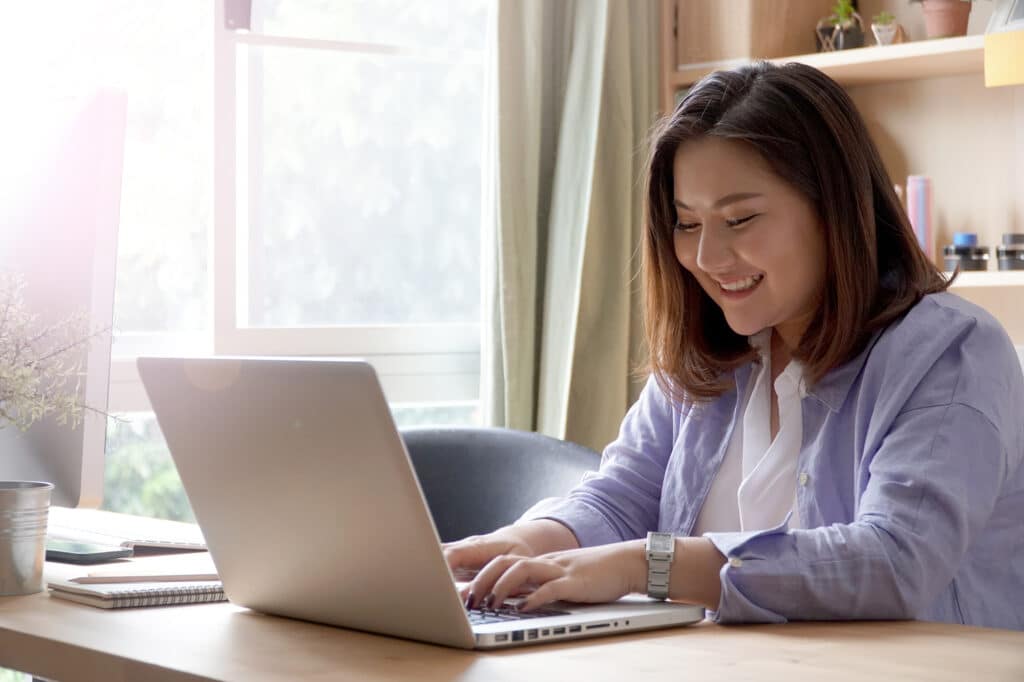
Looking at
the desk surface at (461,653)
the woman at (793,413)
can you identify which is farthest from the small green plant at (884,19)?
the desk surface at (461,653)

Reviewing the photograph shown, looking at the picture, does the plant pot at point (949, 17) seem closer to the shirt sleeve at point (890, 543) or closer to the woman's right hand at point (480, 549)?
the shirt sleeve at point (890, 543)

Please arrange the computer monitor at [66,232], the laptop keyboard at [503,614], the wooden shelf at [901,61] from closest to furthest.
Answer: the laptop keyboard at [503,614] < the computer monitor at [66,232] < the wooden shelf at [901,61]

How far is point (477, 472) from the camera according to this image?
2.05 m

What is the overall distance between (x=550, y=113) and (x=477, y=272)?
1.33 feet

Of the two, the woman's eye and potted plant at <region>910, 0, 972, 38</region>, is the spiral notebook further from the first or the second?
potted plant at <region>910, 0, 972, 38</region>

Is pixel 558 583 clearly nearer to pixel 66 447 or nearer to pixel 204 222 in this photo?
pixel 66 447

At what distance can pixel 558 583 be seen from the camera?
44.2 inches

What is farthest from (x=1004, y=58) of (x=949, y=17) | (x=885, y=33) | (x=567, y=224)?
(x=567, y=224)

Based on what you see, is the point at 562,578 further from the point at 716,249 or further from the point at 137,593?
the point at 716,249

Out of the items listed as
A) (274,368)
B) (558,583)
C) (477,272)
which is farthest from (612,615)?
(477,272)

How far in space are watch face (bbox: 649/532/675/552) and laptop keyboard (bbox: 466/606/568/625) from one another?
11 centimetres

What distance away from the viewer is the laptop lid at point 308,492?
963mm

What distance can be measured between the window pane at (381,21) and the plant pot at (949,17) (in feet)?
3.24

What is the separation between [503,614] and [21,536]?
0.49 meters
